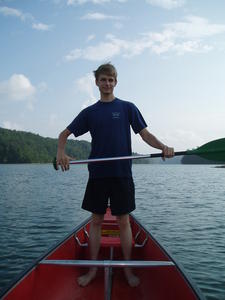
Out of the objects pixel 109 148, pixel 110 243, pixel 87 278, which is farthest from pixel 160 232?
pixel 109 148

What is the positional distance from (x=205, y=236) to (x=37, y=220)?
24.4 ft

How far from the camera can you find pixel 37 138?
17012 centimetres

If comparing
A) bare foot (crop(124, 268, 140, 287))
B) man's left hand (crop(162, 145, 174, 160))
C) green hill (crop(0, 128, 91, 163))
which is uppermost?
green hill (crop(0, 128, 91, 163))

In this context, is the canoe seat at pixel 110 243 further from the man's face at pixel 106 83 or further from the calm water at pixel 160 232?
the man's face at pixel 106 83

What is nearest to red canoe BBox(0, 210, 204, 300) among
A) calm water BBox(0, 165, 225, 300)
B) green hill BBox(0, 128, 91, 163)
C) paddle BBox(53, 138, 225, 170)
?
calm water BBox(0, 165, 225, 300)

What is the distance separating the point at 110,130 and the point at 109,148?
0.22 meters

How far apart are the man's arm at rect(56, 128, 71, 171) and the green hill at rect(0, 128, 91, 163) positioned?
450 ft

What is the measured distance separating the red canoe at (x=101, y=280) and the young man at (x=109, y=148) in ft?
1.58

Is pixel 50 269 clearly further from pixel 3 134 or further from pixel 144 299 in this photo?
pixel 3 134

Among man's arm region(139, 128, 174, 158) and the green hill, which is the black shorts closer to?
man's arm region(139, 128, 174, 158)

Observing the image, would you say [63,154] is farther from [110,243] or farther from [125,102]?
[110,243]

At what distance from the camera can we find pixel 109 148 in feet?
12.7

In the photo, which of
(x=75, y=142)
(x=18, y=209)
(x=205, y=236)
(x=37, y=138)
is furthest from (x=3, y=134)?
(x=205, y=236)

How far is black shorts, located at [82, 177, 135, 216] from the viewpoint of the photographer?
12.5 feet
